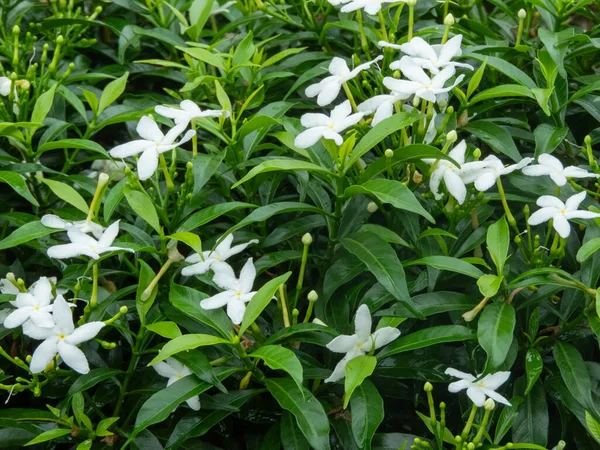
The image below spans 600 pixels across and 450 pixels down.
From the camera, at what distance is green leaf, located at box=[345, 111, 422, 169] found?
1.43m

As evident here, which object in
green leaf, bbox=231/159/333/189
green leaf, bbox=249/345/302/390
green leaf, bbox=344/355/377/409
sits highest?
green leaf, bbox=231/159/333/189

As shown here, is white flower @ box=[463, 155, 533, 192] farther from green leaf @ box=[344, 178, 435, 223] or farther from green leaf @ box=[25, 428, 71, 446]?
green leaf @ box=[25, 428, 71, 446]

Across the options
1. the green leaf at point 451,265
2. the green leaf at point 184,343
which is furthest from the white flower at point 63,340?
the green leaf at point 451,265

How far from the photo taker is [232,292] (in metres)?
1.43

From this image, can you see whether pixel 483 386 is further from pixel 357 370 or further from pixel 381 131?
pixel 381 131

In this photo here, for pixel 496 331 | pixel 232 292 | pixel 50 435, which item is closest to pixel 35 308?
pixel 50 435

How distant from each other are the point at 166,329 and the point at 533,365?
63 centimetres

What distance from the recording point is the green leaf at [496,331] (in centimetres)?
128

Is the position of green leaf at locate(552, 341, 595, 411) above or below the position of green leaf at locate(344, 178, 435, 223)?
below

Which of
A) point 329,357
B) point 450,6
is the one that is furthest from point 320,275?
point 450,6

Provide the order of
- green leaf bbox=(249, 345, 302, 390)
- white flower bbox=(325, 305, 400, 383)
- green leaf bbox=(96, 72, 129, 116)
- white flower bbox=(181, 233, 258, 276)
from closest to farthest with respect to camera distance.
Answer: green leaf bbox=(249, 345, 302, 390), white flower bbox=(325, 305, 400, 383), white flower bbox=(181, 233, 258, 276), green leaf bbox=(96, 72, 129, 116)

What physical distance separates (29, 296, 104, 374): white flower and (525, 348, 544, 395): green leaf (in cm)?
72

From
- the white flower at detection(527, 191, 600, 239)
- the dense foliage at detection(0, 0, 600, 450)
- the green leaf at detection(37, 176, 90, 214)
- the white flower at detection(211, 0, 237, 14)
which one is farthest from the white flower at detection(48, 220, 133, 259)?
the white flower at detection(211, 0, 237, 14)

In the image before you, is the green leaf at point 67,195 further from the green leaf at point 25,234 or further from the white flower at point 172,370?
the white flower at point 172,370
